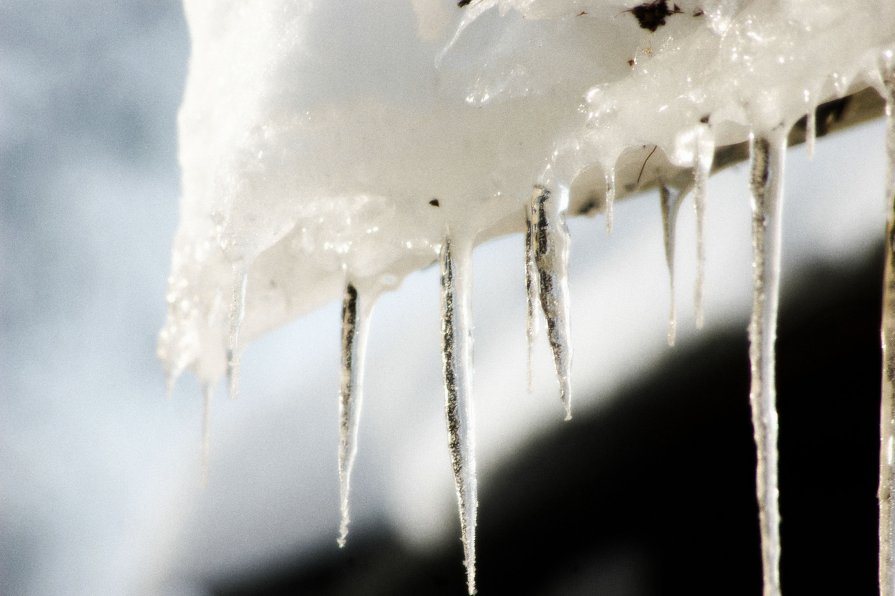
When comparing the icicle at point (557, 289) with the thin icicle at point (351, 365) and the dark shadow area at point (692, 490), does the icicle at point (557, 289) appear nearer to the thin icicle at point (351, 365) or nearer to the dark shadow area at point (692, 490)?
the thin icicle at point (351, 365)

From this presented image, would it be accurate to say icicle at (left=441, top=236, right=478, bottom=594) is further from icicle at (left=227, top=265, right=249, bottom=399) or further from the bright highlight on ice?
icicle at (left=227, top=265, right=249, bottom=399)

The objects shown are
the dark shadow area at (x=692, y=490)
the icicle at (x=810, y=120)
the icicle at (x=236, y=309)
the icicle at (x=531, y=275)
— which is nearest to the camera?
the icicle at (x=810, y=120)

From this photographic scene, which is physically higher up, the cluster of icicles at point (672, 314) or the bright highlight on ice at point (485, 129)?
the bright highlight on ice at point (485, 129)

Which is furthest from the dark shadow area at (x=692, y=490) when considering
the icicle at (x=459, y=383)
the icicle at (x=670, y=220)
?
the icicle at (x=459, y=383)

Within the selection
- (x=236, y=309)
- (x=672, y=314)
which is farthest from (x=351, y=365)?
(x=672, y=314)

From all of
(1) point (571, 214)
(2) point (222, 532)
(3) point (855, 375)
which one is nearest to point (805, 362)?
(3) point (855, 375)

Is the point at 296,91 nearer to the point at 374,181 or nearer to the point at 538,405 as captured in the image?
the point at 374,181
